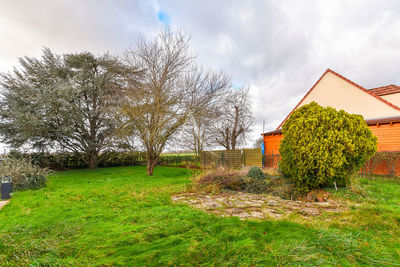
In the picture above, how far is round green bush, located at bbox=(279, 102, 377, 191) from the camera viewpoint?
16.0 ft

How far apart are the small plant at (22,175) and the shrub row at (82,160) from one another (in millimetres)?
6639

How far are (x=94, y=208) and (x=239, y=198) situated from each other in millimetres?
3383

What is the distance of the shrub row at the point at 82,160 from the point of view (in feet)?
47.5

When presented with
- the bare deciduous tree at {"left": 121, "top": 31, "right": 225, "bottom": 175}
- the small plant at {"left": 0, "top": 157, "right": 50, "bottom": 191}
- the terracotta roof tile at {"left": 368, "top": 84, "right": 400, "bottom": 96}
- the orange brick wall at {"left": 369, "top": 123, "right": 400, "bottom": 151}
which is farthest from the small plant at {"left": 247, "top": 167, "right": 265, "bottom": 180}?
the terracotta roof tile at {"left": 368, "top": 84, "right": 400, "bottom": 96}

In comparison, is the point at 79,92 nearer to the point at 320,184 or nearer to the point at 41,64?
the point at 41,64

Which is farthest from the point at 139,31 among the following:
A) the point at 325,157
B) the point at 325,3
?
the point at 325,157

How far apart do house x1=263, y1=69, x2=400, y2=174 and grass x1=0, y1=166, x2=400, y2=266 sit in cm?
777

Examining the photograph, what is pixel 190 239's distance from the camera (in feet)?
7.67

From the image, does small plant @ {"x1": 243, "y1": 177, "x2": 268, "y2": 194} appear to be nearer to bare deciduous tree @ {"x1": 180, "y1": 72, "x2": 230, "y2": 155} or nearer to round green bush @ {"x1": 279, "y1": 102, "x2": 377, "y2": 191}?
round green bush @ {"x1": 279, "y1": 102, "x2": 377, "y2": 191}

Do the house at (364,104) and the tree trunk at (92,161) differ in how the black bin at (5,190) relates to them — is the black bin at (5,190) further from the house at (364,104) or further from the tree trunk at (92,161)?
the house at (364,104)

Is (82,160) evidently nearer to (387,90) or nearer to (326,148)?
(326,148)

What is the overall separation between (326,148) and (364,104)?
909 centimetres

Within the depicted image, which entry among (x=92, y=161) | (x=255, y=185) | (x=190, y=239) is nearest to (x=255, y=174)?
(x=255, y=185)

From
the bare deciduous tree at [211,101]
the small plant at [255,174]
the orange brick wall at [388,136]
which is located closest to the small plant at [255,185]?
the small plant at [255,174]
